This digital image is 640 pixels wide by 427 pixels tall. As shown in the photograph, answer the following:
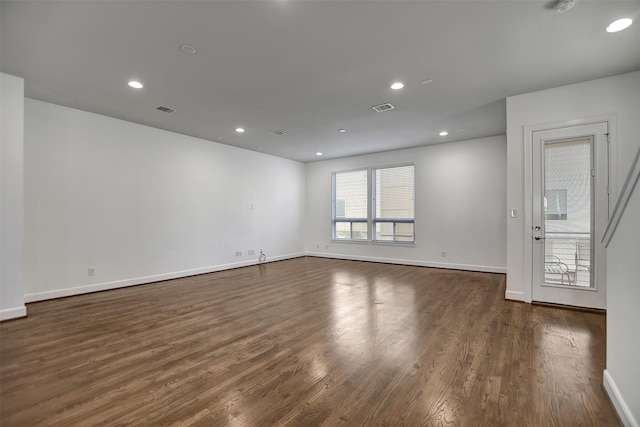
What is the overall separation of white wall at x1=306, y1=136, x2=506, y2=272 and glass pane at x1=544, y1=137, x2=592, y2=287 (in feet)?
7.29

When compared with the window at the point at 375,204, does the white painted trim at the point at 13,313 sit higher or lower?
lower

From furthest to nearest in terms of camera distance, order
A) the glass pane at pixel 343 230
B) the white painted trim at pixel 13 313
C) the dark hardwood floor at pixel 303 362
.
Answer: the glass pane at pixel 343 230 → the white painted trim at pixel 13 313 → the dark hardwood floor at pixel 303 362

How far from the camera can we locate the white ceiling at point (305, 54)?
7.68ft

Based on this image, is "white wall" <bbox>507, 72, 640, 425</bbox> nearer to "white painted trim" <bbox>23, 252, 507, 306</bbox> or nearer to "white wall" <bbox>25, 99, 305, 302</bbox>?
"white painted trim" <bbox>23, 252, 507, 306</bbox>

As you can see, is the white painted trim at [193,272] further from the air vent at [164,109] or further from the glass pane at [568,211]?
the air vent at [164,109]

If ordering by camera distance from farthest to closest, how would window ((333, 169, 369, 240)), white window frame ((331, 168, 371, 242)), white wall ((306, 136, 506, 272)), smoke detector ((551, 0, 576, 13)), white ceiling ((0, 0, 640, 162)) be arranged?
window ((333, 169, 369, 240)) → white window frame ((331, 168, 371, 242)) → white wall ((306, 136, 506, 272)) → white ceiling ((0, 0, 640, 162)) → smoke detector ((551, 0, 576, 13))

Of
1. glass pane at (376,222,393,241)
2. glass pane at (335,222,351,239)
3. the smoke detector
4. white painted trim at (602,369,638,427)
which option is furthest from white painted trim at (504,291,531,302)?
glass pane at (335,222,351,239)

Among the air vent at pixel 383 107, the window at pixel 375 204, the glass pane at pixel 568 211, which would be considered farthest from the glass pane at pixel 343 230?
the glass pane at pixel 568 211

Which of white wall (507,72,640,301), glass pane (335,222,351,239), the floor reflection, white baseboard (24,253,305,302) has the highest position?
white wall (507,72,640,301)

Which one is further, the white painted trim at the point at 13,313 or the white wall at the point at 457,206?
the white wall at the point at 457,206

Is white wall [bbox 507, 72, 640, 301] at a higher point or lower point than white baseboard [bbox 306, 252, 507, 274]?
higher

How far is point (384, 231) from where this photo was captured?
7.59 metres

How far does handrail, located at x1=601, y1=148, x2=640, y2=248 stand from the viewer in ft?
4.95

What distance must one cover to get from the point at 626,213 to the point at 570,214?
2.40 metres
